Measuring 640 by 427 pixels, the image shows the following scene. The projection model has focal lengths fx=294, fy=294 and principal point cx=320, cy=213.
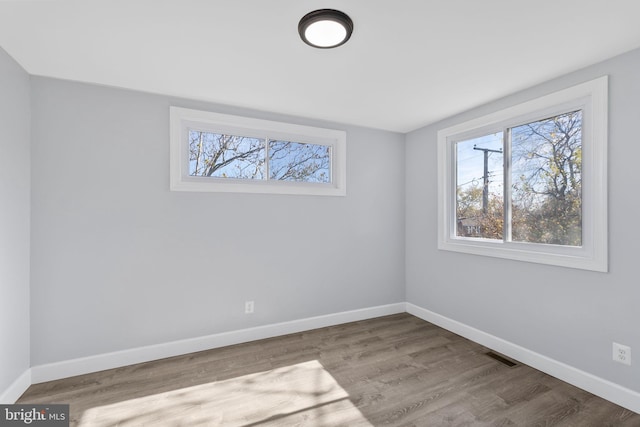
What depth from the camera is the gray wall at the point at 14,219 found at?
1928 mm

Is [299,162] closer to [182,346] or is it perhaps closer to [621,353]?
[182,346]

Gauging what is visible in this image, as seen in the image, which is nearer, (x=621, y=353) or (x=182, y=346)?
(x=621, y=353)

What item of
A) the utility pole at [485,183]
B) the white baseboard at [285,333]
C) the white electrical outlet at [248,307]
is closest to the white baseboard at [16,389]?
the white baseboard at [285,333]

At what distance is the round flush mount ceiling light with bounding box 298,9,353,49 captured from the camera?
5.27ft

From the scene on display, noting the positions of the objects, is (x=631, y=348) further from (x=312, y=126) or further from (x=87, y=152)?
(x=87, y=152)

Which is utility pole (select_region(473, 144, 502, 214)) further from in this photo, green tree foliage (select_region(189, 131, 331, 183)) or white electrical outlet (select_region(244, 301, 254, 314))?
white electrical outlet (select_region(244, 301, 254, 314))

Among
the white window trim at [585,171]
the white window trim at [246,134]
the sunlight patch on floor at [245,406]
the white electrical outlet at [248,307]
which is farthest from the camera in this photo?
the white electrical outlet at [248,307]

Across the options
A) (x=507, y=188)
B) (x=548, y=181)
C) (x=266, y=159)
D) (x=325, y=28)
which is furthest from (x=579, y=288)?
(x=266, y=159)

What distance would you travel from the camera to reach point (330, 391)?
217 cm

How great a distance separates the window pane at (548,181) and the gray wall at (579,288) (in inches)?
9.5

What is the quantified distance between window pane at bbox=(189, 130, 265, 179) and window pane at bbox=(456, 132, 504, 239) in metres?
2.24

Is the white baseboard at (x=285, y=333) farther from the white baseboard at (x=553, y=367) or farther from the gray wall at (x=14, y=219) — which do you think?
the gray wall at (x=14, y=219)

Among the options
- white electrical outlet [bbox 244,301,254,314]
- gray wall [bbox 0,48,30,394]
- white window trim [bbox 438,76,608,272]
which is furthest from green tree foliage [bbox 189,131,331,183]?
white window trim [bbox 438,76,608,272]

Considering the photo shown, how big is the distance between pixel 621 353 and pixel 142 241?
3730 millimetres
